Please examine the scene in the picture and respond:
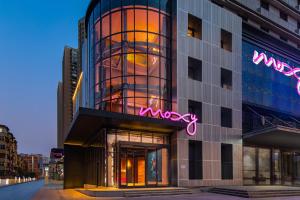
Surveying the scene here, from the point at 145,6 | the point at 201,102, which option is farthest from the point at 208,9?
the point at 201,102

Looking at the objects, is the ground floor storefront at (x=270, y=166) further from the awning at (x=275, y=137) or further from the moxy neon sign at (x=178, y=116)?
the moxy neon sign at (x=178, y=116)

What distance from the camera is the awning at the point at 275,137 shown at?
31.0 m

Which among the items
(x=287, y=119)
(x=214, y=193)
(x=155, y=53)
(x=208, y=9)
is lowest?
(x=214, y=193)

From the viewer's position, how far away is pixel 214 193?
28344mm

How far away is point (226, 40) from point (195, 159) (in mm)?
13140

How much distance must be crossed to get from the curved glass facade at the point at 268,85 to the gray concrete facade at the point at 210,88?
2168 mm

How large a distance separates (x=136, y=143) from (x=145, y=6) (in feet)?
40.6

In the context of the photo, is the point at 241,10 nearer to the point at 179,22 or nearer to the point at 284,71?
the point at 284,71

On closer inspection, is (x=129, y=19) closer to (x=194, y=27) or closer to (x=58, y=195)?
(x=194, y=27)

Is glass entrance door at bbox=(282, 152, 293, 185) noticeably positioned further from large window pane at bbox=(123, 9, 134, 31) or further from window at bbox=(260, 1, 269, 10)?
large window pane at bbox=(123, 9, 134, 31)

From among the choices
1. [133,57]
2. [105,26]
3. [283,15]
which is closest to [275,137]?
[133,57]

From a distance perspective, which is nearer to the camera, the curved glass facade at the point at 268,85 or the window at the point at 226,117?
the window at the point at 226,117

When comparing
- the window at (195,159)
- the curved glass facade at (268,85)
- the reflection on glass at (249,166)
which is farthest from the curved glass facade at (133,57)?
the reflection on glass at (249,166)

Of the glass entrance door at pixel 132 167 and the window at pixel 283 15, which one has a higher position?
the window at pixel 283 15
